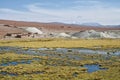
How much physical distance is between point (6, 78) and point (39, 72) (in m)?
4.16

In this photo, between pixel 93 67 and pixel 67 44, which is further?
pixel 67 44

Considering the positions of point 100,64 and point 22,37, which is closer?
point 100,64

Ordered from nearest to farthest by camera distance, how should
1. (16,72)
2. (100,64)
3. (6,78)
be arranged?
(6,78), (16,72), (100,64)

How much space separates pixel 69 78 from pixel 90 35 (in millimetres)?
69787

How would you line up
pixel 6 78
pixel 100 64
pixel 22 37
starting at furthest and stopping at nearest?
pixel 22 37 < pixel 100 64 < pixel 6 78

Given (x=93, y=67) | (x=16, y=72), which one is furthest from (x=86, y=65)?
(x=16, y=72)

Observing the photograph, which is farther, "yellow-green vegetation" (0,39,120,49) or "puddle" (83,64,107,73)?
"yellow-green vegetation" (0,39,120,49)

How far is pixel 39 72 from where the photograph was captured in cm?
2670

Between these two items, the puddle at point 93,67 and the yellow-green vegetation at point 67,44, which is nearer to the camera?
the puddle at point 93,67

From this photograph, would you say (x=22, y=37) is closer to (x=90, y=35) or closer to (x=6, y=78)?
(x=90, y=35)

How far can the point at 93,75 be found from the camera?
24891 mm

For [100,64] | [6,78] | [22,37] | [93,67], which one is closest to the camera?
[6,78]

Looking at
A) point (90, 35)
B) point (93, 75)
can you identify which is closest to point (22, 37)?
point (90, 35)

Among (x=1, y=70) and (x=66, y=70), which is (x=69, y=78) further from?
(x=1, y=70)
